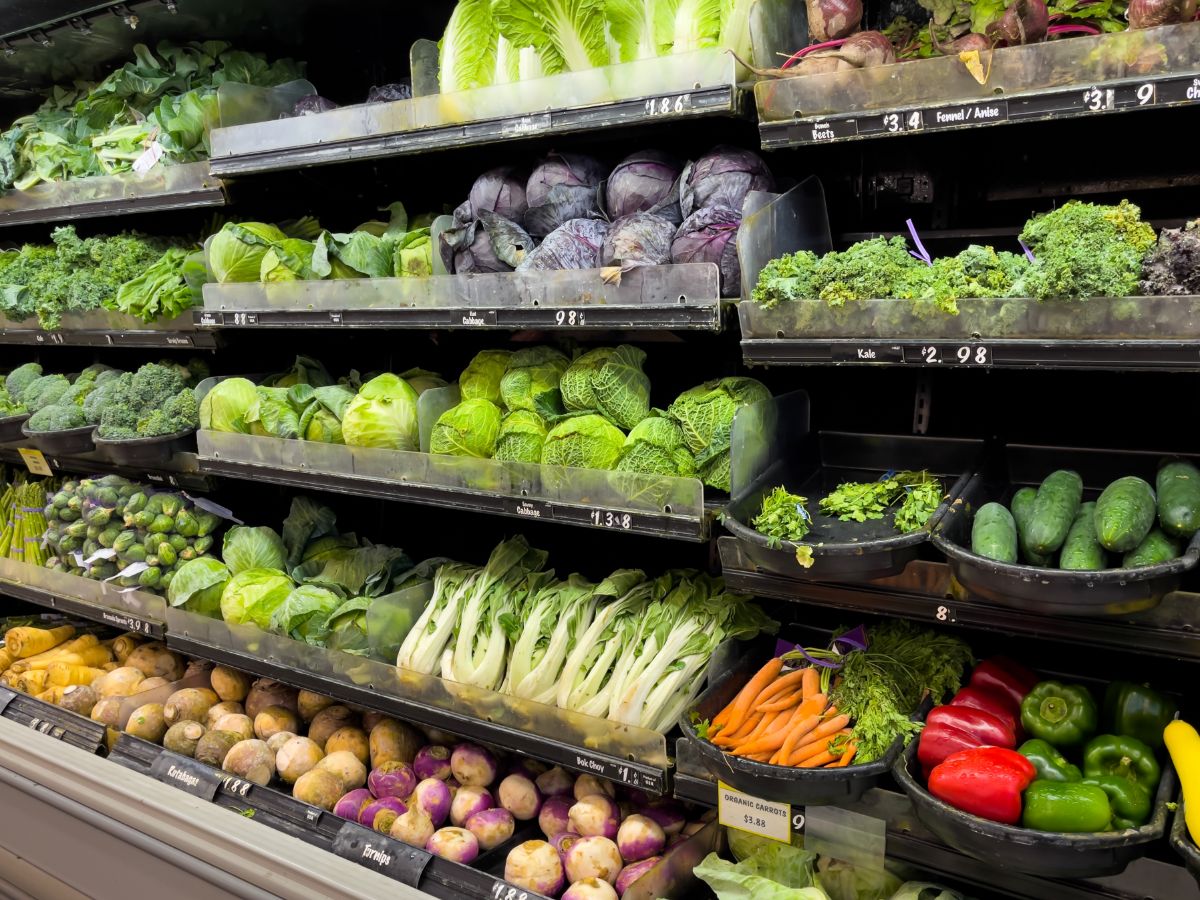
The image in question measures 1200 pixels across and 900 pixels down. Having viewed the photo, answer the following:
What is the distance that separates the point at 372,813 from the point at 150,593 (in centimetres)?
126

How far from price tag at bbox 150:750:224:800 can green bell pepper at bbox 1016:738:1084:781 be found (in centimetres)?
210

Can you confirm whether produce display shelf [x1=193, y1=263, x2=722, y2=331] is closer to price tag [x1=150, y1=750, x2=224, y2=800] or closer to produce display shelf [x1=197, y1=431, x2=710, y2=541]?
produce display shelf [x1=197, y1=431, x2=710, y2=541]

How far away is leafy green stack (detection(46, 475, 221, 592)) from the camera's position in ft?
10.1

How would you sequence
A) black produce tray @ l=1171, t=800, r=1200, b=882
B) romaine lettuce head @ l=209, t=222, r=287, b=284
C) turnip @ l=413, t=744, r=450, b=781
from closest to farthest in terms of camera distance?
black produce tray @ l=1171, t=800, r=1200, b=882 → turnip @ l=413, t=744, r=450, b=781 → romaine lettuce head @ l=209, t=222, r=287, b=284

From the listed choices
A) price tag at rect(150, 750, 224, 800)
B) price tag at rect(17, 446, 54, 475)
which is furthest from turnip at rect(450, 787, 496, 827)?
price tag at rect(17, 446, 54, 475)

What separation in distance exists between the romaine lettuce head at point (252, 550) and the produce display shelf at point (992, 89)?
211 centimetres

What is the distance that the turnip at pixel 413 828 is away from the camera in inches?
89.0

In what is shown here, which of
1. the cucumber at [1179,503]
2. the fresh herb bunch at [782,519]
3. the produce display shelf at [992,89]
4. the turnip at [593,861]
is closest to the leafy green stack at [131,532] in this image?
the turnip at [593,861]

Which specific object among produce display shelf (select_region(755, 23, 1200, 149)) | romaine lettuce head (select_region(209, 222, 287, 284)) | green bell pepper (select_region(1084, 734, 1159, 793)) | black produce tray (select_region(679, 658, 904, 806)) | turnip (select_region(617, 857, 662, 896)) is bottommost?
turnip (select_region(617, 857, 662, 896))

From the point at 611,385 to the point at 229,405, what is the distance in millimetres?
1380

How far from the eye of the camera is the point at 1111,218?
4.97 ft

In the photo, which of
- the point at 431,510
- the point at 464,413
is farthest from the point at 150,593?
the point at 464,413

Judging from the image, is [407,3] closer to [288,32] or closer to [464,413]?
[288,32]

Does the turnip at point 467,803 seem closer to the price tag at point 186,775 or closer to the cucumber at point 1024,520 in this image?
the price tag at point 186,775
